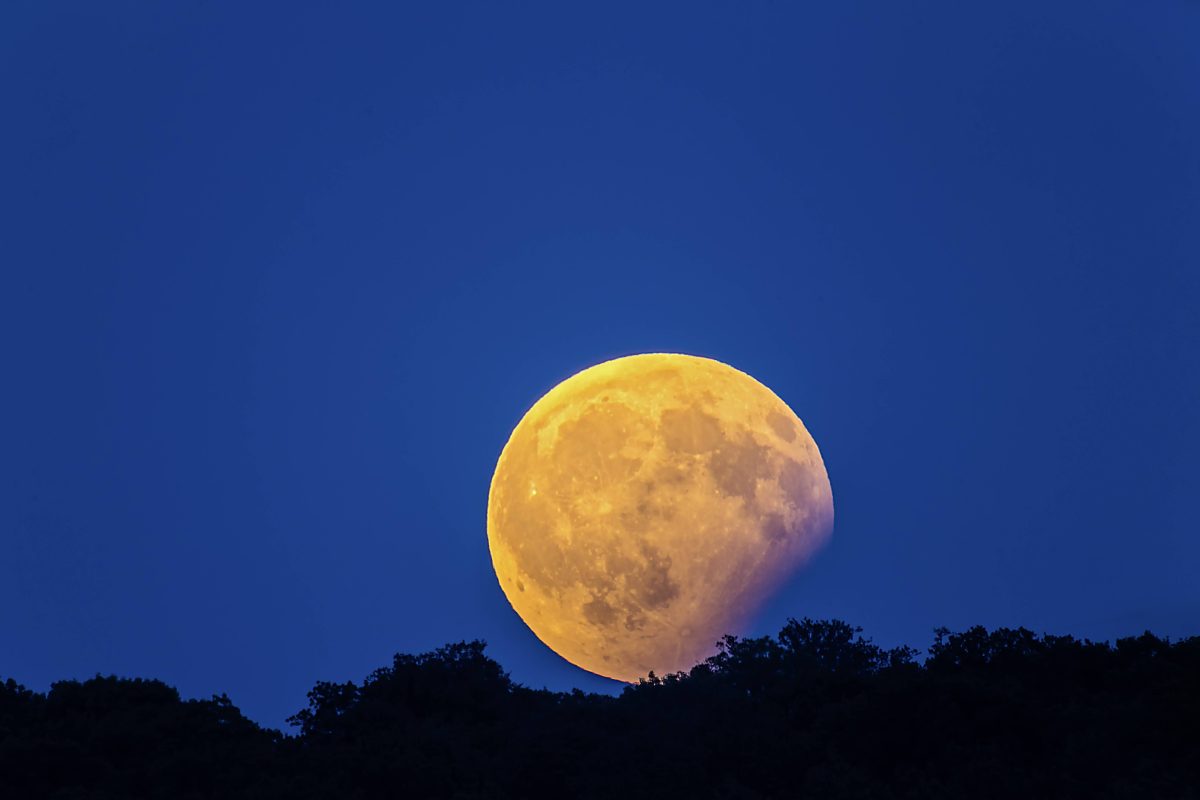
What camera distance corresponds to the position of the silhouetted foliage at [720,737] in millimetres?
37031

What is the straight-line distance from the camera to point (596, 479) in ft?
147

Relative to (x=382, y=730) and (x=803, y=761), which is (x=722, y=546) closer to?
(x=803, y=761)

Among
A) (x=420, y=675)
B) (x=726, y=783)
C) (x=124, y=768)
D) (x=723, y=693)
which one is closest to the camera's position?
(x=726, y=783)

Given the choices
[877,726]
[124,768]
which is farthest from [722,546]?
[124,768]

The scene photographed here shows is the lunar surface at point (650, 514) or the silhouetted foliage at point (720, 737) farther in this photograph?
the lunar surface at point (650, 514)

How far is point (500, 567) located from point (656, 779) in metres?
12.6

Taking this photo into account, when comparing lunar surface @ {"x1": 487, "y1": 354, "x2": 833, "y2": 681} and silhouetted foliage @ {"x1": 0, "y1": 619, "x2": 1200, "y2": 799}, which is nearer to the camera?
silhouetted foliage @ {"x1": 0, "y1": 619, "x2": 1200, "y2": 799}

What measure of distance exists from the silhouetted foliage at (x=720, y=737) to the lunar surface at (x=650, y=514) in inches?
96.1

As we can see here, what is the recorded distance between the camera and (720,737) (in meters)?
40.4

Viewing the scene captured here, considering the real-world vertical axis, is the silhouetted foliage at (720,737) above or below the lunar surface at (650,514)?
below

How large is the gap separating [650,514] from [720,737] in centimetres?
745

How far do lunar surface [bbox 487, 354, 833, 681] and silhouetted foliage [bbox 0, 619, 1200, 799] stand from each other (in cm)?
244

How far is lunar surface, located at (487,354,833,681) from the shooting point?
147 ft

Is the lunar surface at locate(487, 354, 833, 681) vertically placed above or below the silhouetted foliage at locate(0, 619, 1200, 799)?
above
